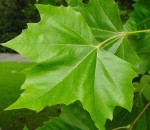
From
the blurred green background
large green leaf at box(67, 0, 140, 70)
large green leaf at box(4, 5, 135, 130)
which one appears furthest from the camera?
the blurred green background

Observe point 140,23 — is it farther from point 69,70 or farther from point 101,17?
point 69,70

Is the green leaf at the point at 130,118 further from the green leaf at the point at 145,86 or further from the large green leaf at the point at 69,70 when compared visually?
the large green leaf at the point at 69,70

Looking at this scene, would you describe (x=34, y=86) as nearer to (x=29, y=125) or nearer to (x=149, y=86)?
(x=149, y=86)

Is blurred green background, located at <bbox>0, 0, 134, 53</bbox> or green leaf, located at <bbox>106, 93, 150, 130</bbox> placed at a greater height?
green leaf, located at <bbox>106, 93, 150, 130</bbox>

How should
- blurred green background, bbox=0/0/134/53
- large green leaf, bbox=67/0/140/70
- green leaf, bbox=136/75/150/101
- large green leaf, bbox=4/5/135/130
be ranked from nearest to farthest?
large green leaf, bbox=4/5/135/130, large green leaf, bbox=67/0/140/70, green leaf, bbox=136/75/150/101, blurred green background, bbox=0/0/134/53

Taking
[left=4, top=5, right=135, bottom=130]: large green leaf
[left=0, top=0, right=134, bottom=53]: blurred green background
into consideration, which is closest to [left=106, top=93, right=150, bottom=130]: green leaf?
[left=4, top=5, right=135, bottom=130]: large green leaf

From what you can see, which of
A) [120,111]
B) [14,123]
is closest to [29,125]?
[14,123]

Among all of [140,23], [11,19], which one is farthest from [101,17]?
[11,19]

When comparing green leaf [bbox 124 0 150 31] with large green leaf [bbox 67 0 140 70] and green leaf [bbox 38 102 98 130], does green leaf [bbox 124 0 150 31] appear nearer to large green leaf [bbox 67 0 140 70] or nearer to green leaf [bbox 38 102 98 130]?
large green leaf [bbox 67 0 140 70]
